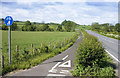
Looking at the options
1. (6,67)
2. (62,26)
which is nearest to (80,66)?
(6,67)

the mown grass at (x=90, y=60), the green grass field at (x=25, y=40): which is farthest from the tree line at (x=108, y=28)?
the mown grass at (x=90, y=60)

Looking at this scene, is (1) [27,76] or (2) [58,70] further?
(2) [58,70]

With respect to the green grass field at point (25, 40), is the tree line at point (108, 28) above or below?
above

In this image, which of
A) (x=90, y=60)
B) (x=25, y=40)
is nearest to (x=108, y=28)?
(x=25, y=40)

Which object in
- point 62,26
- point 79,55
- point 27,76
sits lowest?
point 27,76

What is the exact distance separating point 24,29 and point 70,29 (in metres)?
40.3

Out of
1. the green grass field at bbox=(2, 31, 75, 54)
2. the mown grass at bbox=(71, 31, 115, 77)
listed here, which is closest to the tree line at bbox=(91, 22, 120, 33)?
the green grass field at bbox=(2, 31, 75, 54)

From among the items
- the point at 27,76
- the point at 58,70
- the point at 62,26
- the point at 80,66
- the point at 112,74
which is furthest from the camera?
the point at 62,26

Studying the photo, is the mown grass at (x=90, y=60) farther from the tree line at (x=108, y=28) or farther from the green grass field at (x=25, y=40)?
the tree line at (x=108, y=28)

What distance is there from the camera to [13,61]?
30.3ft

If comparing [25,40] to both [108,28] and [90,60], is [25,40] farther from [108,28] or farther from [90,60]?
[108,28]

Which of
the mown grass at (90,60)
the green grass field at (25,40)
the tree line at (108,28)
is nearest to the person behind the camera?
the mown grass at (90,60)

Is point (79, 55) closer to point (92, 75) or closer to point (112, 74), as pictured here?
point (92, 75)

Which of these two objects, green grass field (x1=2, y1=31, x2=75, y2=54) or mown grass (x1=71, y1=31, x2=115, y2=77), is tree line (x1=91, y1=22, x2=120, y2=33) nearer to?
green grass field (x1=2, y1=31, x2=75, y2=54)
